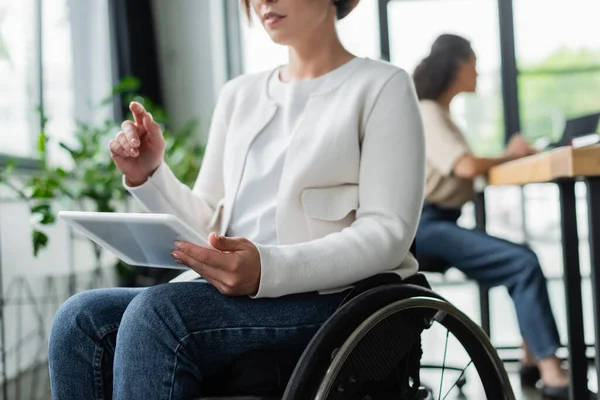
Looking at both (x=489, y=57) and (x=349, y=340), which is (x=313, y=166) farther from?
(x=489, y=57)

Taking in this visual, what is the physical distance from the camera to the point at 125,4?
406 centimetres

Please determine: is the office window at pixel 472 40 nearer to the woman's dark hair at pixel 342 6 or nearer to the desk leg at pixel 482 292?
the desk leg at pixel 482 292

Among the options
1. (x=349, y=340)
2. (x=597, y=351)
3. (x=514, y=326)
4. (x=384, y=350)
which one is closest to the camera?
(x=349, y=340)

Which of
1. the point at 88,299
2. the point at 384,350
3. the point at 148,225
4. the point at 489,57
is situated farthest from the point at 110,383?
the point at 489,57

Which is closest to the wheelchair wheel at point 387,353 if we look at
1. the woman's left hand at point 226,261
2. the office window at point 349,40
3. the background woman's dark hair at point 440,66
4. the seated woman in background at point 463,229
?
the woman's left hand at point 226,261

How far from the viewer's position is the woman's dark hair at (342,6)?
1.24 m

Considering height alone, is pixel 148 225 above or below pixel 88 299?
above

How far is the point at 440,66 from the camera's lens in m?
2.64

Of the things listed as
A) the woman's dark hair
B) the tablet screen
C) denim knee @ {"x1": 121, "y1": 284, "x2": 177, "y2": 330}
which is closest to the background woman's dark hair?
the woman's dark hair

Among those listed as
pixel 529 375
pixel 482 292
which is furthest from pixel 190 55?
pixel 529 375

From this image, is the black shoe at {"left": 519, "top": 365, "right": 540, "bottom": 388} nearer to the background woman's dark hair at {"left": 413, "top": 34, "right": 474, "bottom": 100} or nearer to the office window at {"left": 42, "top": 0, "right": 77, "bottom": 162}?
the background woman's dark hair at {"left": 413, "top": 34, "right": 474, "bottom": 100}

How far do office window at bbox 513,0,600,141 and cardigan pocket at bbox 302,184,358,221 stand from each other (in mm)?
3115

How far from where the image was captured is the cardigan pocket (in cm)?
110

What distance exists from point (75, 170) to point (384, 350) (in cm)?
201
